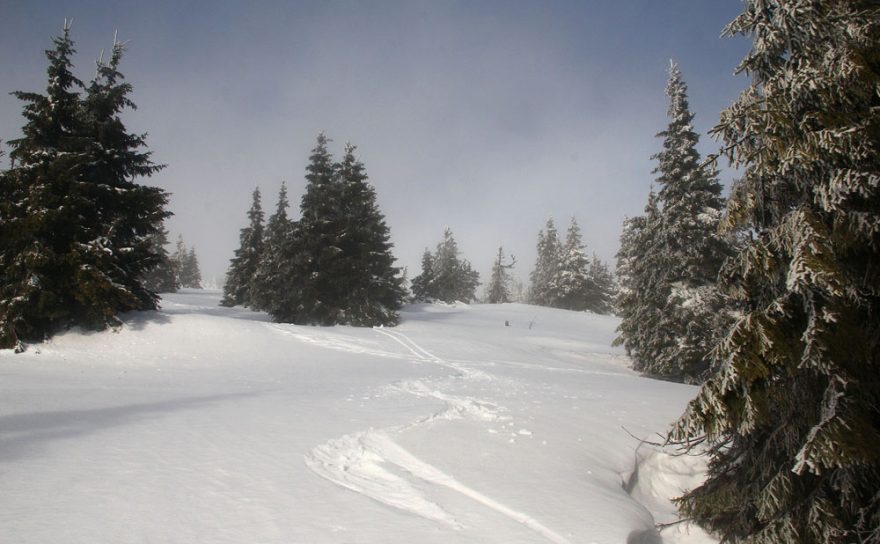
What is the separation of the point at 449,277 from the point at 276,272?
39.3 m

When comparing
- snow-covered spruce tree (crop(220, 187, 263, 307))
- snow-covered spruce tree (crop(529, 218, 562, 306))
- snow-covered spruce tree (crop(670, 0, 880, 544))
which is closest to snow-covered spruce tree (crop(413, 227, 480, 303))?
snow-covered spruce tree (crop(529, 218, 562, 306))

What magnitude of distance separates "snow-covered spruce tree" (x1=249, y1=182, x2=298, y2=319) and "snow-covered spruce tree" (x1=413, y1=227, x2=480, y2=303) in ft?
70.0

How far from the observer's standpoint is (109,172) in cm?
1997

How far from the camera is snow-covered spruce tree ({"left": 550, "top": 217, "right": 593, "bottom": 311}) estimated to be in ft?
212

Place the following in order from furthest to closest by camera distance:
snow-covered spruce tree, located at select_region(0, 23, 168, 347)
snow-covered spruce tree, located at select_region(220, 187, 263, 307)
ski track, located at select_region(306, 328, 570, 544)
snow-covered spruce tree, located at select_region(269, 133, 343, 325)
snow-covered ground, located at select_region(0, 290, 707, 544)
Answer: snow-covered spruce tree, located at select_region(220, 187, 263, 307) → snow-covered spruce tree, located at select_region(269, 133, 343, 325) → snow-covered spruce tree, located at select_region(0, 23, 168, 347) → ski track, located at select_region(306, 328, 570, 544) → snow-covered ground, located at select_region(0, 290, 707, 544)

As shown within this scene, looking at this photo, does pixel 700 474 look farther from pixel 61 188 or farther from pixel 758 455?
pixel 61 188

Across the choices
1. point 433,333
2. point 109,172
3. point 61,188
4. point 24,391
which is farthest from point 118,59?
point 433,333

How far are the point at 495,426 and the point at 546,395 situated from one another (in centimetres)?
442

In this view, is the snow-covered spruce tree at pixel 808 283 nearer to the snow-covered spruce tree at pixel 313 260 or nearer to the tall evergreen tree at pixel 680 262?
the tall evergreen tree at pixel 680 262

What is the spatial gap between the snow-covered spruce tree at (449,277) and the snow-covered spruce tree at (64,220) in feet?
135

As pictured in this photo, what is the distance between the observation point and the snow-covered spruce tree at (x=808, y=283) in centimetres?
491

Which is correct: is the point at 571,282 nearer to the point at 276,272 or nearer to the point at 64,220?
the point at 276,272

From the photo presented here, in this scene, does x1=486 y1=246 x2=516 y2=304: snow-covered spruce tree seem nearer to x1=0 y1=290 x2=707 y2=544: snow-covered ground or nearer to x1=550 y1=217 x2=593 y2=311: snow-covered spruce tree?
x1=550 y1=217 x2=593 y2=311: snow-covered spruce tree

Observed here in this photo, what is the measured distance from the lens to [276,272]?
3288 centimetres
